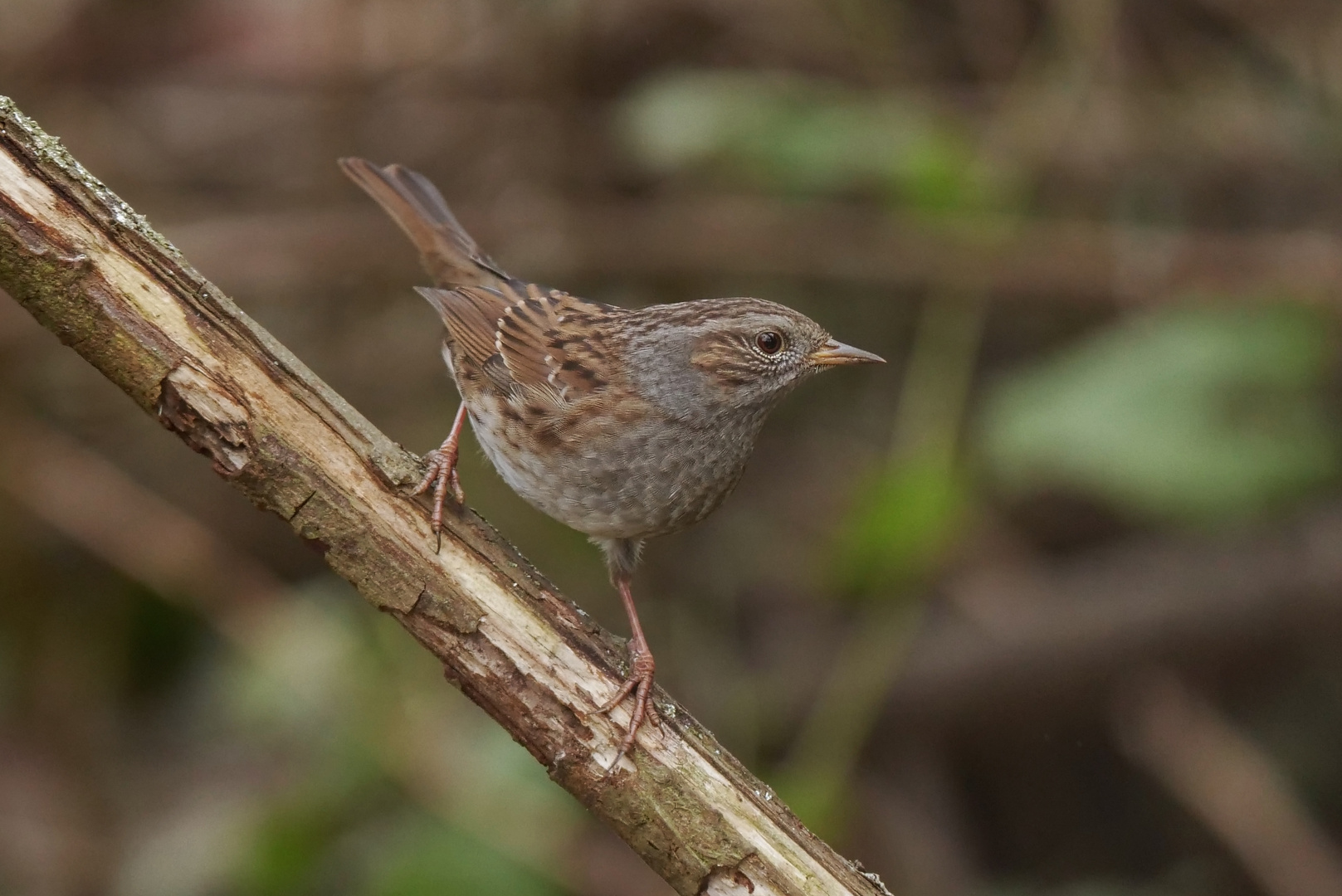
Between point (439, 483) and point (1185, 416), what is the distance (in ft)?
8.71

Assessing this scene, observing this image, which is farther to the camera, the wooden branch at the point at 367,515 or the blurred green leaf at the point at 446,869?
the blurred green leaf at the point at 446,869

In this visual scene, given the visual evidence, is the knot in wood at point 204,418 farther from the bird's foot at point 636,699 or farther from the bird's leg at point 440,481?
the bird's foot at point 636,699

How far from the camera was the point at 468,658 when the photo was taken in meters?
2.89

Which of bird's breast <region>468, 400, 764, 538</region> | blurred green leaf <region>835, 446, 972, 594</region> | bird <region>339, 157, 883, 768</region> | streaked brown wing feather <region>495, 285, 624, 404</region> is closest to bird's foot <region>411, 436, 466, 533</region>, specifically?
bird <region>339, 157, 883, 768</region>

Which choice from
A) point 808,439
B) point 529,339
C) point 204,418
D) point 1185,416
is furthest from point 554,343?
point 808,439

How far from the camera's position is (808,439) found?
21.9 ft

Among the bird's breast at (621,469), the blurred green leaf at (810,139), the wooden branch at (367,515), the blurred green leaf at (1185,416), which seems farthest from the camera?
Result: the blurred green leaf at (810,139)

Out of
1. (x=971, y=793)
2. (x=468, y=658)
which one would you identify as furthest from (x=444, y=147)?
(x=468, y=658)

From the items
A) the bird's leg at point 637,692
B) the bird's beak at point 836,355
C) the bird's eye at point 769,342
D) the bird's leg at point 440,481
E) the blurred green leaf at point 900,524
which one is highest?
the bird's leg at point 440,481

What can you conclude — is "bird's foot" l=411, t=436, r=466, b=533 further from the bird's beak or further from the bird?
the bird's beak

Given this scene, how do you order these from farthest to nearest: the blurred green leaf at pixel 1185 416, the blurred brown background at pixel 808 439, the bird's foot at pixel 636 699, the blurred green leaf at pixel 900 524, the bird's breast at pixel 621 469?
the blurred brown background at pixel 808 439 < the blurred green leaf at pixel 1185 416 < the blurred green leaf at pixel 900 524 < the bird's breast at pixel 621 469 < the bird's foot at pixel 636 699

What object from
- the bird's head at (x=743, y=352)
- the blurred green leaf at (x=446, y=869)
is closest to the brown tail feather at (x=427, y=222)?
the bird's head at (x=743, y=352)

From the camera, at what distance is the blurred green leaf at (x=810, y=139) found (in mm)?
4652

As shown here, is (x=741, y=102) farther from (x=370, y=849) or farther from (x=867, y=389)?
(x=370, y=849)
